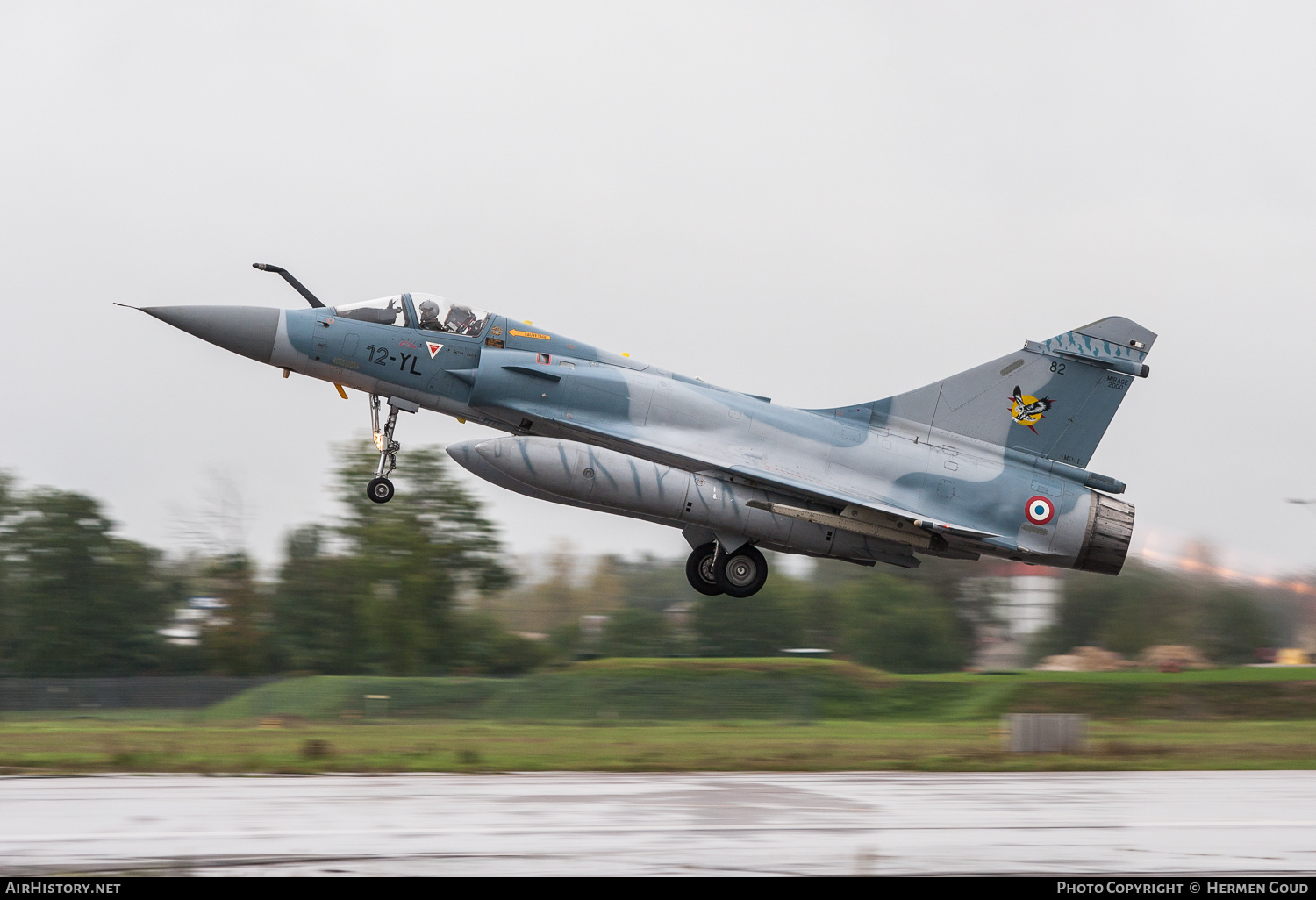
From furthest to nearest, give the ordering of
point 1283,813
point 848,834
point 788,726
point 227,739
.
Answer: point 788,726, point 227,739, point 1283,813, point 848,834

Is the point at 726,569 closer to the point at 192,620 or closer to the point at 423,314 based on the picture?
the point at 423,314

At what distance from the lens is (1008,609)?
45.4 m

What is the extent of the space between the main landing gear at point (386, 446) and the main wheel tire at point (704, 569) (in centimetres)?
463

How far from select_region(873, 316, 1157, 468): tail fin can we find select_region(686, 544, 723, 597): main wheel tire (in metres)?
3.29

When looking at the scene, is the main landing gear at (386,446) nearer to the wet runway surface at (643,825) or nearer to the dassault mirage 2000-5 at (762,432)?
the dassault mirage 2000-5 at (762,432)

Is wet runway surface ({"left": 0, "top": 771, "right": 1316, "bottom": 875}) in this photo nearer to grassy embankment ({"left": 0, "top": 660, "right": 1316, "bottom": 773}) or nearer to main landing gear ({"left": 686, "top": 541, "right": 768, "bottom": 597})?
grassy embankment ({"left": 0, "top": 660, "right": 1316, "bottom": 773})

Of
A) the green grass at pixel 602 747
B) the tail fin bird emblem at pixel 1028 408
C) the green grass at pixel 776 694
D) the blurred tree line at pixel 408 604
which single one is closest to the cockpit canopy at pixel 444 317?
the green grass at pixel 602 747

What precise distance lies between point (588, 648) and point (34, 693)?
2282 cm

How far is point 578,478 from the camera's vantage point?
60.3 ft

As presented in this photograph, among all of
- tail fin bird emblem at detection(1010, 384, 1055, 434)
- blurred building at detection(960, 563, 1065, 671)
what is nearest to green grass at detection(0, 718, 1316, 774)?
tail fin bird emblem at detection(1010, 384, 1055, 434)

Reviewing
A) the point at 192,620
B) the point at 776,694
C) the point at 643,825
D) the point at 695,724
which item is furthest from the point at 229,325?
the point at 192,620

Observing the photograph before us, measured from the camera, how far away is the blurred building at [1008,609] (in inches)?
1662
